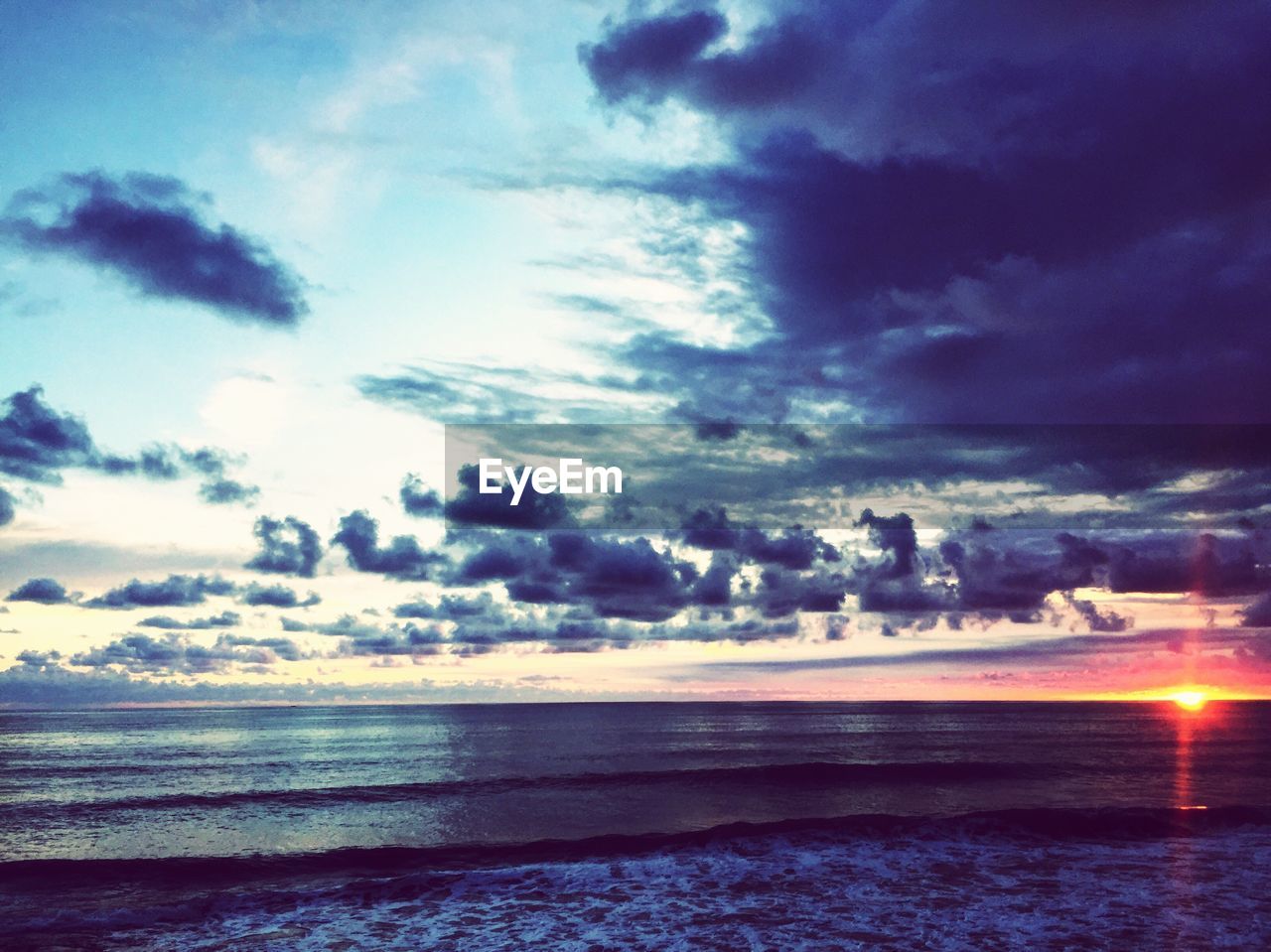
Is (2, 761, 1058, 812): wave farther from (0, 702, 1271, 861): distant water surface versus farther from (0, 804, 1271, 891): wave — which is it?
(0, 804, 1271, 891): wave

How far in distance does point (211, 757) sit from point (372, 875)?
46.2 meters

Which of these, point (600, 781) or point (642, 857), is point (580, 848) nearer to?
point (642, 857)

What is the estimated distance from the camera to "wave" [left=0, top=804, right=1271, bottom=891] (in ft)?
75.3

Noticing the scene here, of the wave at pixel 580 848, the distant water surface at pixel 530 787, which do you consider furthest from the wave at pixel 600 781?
the wave at pixel 580 848

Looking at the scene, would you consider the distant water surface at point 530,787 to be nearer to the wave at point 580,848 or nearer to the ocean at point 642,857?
the ocean at point 642,857

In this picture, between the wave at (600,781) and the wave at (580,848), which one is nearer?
the wave at (580,848)

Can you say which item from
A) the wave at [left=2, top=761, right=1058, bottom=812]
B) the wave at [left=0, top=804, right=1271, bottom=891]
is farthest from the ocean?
the wave at [left=2, top=761, right=1058, bottom=812]

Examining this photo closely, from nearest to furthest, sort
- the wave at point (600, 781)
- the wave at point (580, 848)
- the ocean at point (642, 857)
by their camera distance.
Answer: the ocean at point (642, 857), the wave at point (580, 848), the wave at point (600, 781)

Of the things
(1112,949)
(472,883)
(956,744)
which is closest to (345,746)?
(956,744)

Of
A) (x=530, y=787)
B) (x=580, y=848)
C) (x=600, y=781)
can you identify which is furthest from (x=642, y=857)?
(x=600, y=781)

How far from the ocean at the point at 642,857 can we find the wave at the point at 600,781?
Result: 0.29 m

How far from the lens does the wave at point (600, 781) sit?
3678cm

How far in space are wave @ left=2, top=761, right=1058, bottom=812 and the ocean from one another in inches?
11.4

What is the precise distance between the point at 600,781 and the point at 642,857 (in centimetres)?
2101
